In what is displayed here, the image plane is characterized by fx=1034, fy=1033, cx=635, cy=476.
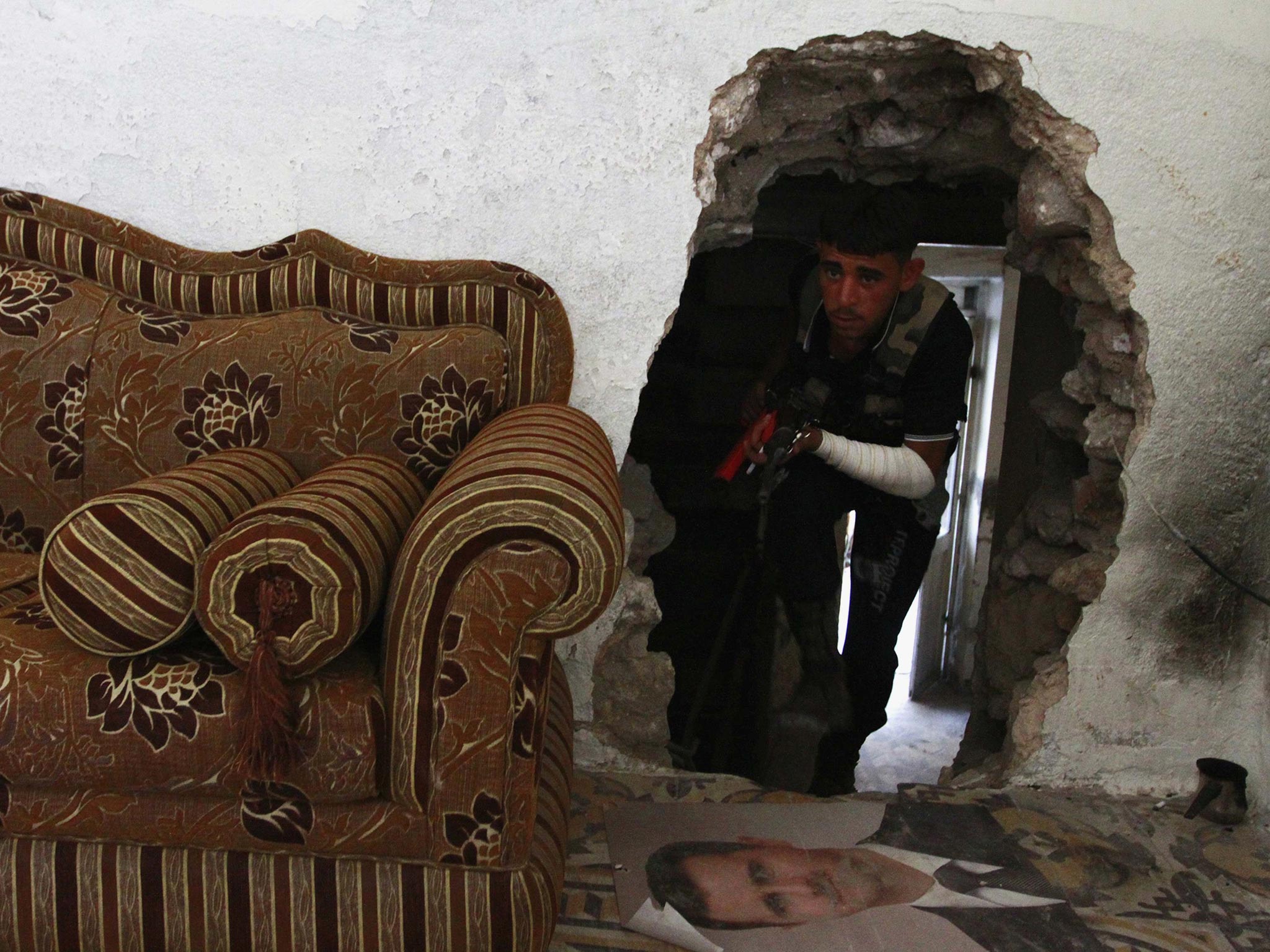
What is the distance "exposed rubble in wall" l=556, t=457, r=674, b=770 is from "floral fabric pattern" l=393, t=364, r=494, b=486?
0.43m

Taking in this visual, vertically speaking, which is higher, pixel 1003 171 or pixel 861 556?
pixel 1003 171

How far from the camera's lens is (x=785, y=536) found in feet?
8.57

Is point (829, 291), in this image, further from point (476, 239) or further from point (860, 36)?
point (476, 239)

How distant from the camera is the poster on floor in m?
1.49

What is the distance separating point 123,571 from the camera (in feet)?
3.72

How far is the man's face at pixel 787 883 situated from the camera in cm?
153

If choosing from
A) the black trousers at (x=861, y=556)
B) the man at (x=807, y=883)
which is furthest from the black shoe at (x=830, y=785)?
the man at (x=807, y=883)

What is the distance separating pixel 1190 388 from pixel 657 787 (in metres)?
1.25

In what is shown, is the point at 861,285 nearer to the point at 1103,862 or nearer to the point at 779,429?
the point at 779,429

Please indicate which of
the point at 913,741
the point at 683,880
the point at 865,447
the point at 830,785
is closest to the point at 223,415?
the point at 683,880

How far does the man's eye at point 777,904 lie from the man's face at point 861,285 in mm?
1391

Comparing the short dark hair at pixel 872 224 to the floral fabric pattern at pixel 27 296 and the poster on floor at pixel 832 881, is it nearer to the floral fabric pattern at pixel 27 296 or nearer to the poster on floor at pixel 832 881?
the poster on floor at pixel 832 881

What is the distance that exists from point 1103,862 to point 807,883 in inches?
21.3

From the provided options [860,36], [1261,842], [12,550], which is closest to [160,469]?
[12,550]
